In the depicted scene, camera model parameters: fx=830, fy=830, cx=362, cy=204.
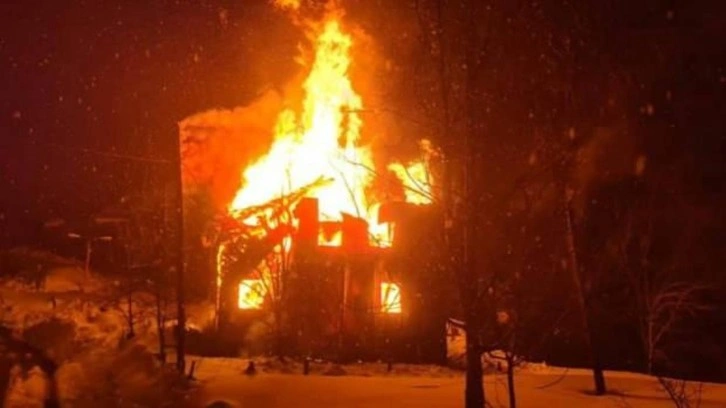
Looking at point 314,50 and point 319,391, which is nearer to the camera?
point 319,391

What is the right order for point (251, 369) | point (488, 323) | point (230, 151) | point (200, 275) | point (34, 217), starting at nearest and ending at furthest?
point (488, 323), point (251, 369), point (230, 151), point (200, 275), point (34, 217)

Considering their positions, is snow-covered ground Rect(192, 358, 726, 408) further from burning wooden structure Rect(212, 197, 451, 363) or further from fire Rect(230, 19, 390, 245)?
fire Rect(230, 19, 390, 245)

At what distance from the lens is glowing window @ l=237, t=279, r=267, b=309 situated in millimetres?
24109

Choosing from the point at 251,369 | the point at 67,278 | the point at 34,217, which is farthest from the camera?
the point at 34,217

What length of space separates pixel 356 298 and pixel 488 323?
13.5 m

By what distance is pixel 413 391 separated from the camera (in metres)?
15.5

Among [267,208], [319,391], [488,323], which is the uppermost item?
[267,208]

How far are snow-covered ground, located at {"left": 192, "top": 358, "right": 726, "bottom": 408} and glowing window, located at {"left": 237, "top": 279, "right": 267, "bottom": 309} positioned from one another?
16.0ft

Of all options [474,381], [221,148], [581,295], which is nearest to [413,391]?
[581,295]

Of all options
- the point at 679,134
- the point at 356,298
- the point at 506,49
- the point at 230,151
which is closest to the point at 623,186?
the point at 679,134

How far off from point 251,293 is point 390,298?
4102 millimetres

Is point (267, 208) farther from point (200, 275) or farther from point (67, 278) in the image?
point (67, 278)

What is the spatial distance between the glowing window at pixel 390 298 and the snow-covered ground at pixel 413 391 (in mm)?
5068

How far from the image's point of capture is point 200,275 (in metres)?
29.4
